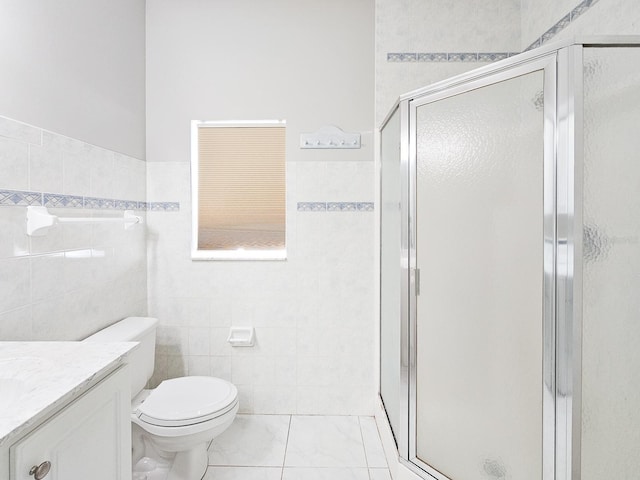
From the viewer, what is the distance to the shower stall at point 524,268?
1.06m

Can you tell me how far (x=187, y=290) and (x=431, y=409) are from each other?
154 cm

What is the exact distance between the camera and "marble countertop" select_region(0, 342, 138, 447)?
0.70 meters

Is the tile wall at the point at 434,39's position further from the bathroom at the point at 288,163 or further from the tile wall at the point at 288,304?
the tile wall at the point at 288,304

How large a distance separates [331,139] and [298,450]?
177 cm

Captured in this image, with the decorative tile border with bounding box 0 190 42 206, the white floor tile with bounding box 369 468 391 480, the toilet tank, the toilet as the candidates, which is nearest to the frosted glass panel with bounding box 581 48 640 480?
the white floor tile with bounding box 369 468 391 480

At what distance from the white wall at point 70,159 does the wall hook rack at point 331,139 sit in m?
1.03

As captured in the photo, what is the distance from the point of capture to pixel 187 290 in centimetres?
221

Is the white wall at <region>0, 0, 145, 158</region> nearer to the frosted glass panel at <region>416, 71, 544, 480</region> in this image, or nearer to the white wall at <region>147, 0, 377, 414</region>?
the white wall at <region>147, 0, 377, 414</region>

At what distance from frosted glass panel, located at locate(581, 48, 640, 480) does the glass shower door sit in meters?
0.11

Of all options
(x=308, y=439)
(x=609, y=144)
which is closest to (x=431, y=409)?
(x=308, y=439)

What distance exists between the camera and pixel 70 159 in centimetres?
155

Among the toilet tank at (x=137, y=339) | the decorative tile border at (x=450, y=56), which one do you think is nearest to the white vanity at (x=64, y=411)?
the toilet tank at (x=137, y=339)

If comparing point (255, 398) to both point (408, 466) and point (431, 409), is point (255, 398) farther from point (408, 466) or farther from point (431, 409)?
point (431, 409)

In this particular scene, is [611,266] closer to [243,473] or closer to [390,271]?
[390,271]
